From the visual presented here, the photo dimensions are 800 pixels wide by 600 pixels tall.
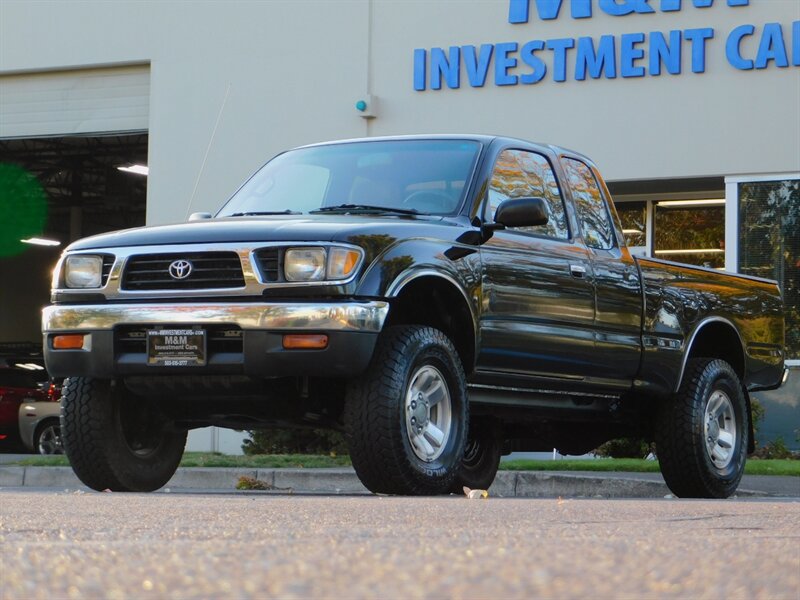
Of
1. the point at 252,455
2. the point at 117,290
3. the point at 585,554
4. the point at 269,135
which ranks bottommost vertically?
the point at 252,455

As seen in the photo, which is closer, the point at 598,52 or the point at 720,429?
the point at 720,429

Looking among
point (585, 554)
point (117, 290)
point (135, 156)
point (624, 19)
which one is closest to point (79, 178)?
point (135, 156)

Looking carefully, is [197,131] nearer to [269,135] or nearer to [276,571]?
[269,135]

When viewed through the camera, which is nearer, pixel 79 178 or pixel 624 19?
pixel 624 19

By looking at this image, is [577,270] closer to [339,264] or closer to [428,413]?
[428,413]

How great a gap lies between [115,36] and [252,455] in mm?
7722

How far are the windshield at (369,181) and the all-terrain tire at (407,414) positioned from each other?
3.24 feet

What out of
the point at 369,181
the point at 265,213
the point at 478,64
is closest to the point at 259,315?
the point at 265,213

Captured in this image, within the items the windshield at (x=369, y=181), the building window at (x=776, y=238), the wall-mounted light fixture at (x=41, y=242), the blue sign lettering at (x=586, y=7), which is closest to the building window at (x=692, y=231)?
the building window at (x=776, y=238)

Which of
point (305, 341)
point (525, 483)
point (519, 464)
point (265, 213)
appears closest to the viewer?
point (305, 341)

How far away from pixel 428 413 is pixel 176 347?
1182mm

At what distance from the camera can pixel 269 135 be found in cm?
1858

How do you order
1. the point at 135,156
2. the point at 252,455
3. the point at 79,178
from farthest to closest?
the point at 79,178
the point at 135,156
the point at 252,455

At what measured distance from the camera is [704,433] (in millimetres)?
8914
